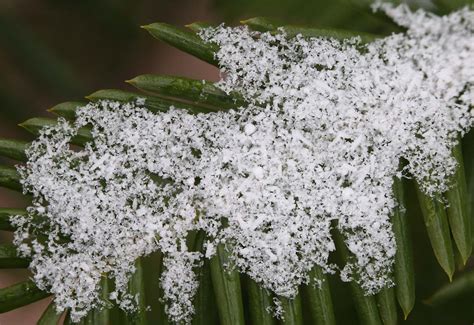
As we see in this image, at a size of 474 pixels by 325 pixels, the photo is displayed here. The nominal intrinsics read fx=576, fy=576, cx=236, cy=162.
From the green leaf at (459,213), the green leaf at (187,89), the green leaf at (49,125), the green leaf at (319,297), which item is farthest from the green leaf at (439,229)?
the green leaf at (49,125)

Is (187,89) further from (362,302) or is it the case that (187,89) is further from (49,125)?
(362,302)

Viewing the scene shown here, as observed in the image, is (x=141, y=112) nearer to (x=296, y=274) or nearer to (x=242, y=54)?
(x=242, y=54)

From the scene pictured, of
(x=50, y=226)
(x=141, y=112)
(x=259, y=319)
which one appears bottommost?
(x=259, y=319)

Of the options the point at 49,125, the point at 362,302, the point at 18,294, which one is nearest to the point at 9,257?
the point at 18,294

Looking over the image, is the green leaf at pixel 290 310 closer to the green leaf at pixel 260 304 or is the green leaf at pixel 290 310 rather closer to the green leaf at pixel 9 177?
the green leaf at pixel 260 304

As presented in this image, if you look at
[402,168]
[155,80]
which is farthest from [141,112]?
[402,168]

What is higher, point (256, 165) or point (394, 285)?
point (256, 165)
